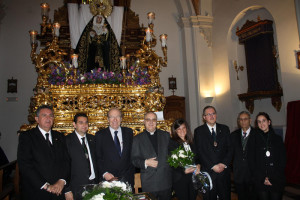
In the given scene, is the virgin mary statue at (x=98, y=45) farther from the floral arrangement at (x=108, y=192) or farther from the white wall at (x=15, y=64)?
the floral arrangement at (x=108, y=192)

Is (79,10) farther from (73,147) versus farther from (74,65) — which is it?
(73,147)

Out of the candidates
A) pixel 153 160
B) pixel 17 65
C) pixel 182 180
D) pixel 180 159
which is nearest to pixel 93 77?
pixel 153 160

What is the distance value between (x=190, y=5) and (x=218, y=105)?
4208 millimetres

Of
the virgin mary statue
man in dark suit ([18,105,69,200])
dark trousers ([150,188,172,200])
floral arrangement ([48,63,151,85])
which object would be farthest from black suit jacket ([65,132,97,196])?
the virgin mary statue

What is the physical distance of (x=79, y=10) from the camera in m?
7.44

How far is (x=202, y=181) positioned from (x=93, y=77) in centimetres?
328

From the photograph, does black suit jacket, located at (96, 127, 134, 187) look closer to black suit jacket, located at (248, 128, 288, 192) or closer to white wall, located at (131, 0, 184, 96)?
black suit jacket, located at (248, 128, 288, 192)

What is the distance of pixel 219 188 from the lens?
294 centimetres

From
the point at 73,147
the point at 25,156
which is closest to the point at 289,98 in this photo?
the point at 73,147

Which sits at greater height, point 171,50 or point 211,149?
point 171,50

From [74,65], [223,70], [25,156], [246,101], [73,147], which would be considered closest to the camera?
[25,156]

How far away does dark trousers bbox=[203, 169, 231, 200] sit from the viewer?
9.57 ft

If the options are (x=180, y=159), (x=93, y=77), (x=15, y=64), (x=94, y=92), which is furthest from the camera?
(x=15, y=64)

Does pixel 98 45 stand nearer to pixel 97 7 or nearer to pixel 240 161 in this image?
pixel 97 7
